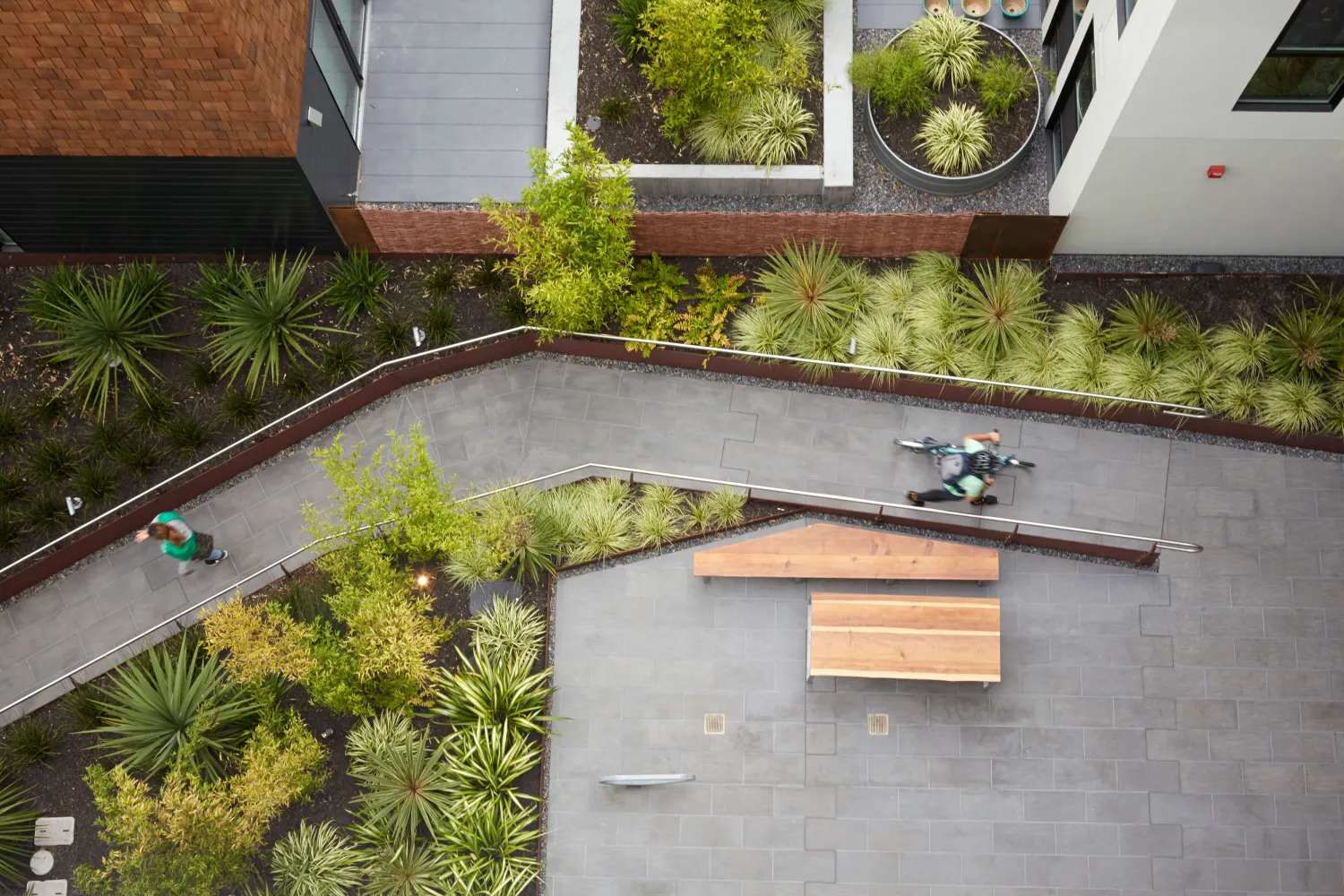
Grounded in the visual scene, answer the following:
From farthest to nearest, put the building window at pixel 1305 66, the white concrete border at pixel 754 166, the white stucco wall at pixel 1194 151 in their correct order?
the white concrete border at pixel 754 166 → the white stucco wall at pixel 1194 151 → the building window at pixel 1305 66

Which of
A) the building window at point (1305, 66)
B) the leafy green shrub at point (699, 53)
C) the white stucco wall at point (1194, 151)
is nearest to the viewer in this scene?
the building window at point (1305, 66)

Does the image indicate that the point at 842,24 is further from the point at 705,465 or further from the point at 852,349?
the point at 705,465

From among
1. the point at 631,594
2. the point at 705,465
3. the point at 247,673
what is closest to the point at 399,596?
the point at 247,673

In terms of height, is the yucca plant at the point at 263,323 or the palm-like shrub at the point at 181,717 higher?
the yucca plant at the point at 263,323

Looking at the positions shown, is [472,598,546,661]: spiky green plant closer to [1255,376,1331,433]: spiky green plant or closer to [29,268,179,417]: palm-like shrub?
[29,268,179,417]: palm-like shrub

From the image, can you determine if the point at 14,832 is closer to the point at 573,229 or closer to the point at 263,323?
the point at 263,323

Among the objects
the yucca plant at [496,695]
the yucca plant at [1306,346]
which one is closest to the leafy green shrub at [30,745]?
the yucca plant at [496,695]

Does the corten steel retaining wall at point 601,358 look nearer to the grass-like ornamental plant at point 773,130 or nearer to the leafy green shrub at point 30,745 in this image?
the leafy green shrub at point 30,745
